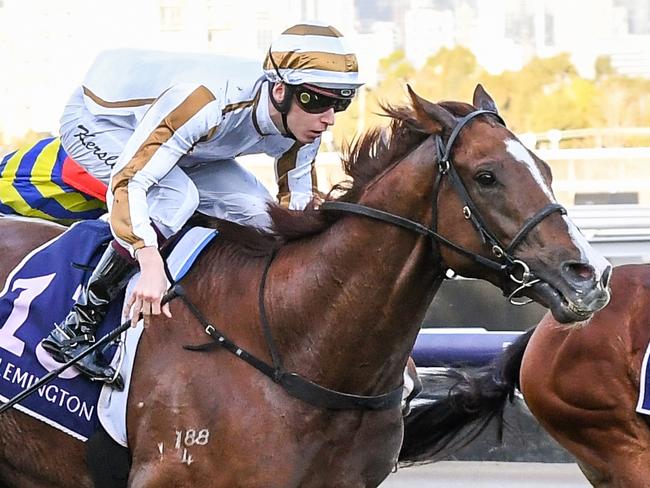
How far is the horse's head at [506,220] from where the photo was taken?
2980 mm

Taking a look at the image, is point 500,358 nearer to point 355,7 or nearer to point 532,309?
point 532,309

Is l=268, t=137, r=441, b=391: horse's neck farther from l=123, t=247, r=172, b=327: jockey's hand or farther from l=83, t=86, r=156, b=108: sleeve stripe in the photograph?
l=83, t=86, r=156, b=108: sleeve stripe

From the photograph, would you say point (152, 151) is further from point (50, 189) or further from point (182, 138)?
point (50, 189)

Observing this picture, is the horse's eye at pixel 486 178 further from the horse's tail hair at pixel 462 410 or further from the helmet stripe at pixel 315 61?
the horse's tail hair at pixel 462 410

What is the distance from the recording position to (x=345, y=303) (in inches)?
129

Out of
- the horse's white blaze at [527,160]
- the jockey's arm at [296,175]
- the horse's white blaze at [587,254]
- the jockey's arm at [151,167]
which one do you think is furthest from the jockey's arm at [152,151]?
the horse's white blaze at [587,254]

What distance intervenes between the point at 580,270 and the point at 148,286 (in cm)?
99

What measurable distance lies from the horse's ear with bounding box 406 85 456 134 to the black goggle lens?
0.78ft

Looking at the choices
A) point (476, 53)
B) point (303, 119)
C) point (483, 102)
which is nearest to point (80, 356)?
point (303, 119)

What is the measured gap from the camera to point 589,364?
4.46 m

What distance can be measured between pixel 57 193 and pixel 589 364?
178 cm

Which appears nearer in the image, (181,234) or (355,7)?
(181,234)

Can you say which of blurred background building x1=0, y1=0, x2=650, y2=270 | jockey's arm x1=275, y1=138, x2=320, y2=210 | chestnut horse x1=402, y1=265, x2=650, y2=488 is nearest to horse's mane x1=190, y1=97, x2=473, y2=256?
jockey's arm x1=275, y1=138, x2=320, y2=210

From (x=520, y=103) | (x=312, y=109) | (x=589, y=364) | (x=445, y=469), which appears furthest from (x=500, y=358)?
(x=520, y=103)
